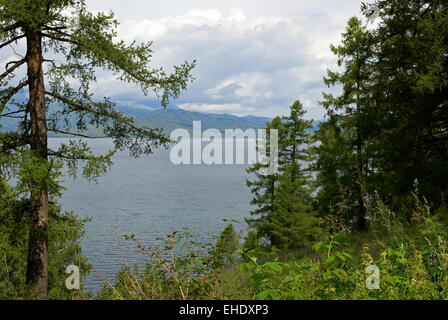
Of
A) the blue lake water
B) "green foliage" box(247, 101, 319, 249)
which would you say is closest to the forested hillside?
"green foliage" box(247, 101, 319, 249)

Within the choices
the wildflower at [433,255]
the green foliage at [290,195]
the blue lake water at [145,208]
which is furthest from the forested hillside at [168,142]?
the blue lake water at [145,208]

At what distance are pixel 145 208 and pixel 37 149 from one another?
58.5 meters

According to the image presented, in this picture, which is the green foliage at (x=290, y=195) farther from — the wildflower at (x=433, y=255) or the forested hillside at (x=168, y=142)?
the wildflower at (x=433, y=255)

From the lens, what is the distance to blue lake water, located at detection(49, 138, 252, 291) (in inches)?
1699

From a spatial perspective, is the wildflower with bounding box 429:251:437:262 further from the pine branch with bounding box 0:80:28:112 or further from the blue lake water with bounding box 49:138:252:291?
the blue lake water with bounding box 49:138:252:291

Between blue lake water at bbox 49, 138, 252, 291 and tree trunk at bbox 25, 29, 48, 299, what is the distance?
19536mm

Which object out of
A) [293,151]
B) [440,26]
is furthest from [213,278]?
[293,151]

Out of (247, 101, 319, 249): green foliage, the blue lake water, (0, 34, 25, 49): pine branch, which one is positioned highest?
(0, 34, 25, 49): pine branch

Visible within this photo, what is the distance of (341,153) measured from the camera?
22.0m

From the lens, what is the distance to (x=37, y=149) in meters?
9.57

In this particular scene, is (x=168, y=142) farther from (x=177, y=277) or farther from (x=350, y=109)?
(x=350, y=109)

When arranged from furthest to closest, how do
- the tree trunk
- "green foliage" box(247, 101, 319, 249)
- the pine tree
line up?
"green foliage" box(247, 101, 319, 249)
the pine tree
the tree trunk

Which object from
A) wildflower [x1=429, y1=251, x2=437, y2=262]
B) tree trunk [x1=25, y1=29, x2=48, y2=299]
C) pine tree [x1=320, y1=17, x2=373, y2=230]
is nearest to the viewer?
wildflower [x1=429, y1=251, x2=437, y2=262]
